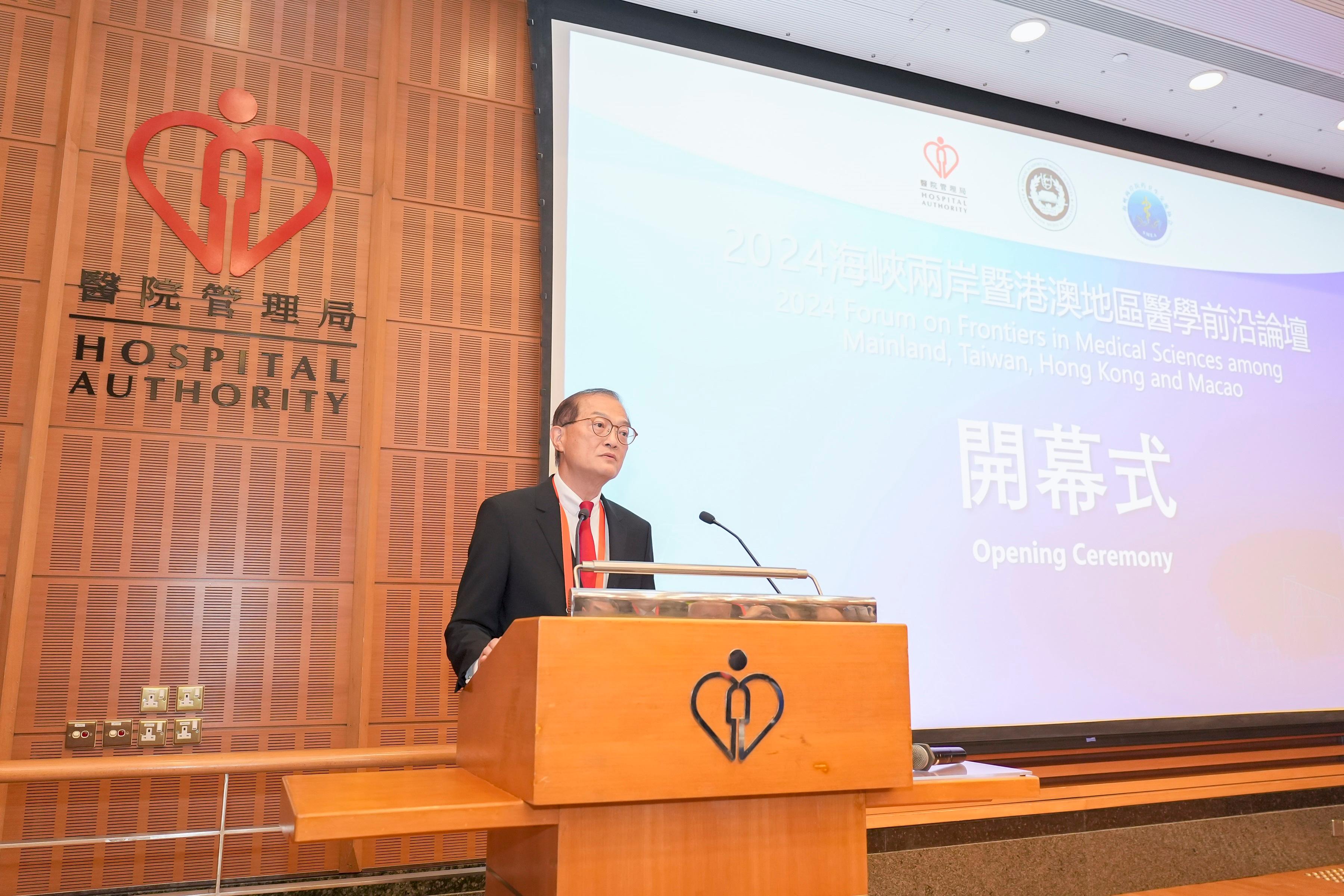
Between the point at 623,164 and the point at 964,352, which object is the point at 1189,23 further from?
the point at 623,164

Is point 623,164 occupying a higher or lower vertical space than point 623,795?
higher

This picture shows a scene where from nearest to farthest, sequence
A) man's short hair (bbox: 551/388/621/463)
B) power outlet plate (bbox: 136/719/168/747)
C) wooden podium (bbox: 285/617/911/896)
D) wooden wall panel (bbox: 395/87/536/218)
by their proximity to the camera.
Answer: wooden podium (bbox: 285/617/911/896)
man's short hair (bbox: 551/388/621/463)
power outlet plate (bbox: 136/719/168/747)
wooden wall panel (bbox: 395/87/536/218)

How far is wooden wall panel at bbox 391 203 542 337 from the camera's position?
3299mm

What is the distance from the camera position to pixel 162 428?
2961 millimetres

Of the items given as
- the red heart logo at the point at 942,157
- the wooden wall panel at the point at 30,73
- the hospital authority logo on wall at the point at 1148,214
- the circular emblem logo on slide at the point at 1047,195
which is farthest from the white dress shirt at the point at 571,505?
the hospital authority logo on wall at the point at 1148,214

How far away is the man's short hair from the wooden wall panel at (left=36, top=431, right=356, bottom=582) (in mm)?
1126

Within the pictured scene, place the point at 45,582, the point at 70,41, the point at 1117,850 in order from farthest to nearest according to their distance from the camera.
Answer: the point at 1117,850 < the point at 70,41 < the point at 45,582

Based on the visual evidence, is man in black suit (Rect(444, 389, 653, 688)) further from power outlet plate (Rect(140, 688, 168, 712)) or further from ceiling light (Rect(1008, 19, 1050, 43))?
ceiling light (Rect(1008, 19, 1050, 43))

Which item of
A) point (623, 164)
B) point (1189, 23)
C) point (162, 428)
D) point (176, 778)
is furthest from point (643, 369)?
point (1189, 23)

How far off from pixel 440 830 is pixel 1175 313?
13.4ft

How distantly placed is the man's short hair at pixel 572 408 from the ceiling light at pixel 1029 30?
2591 millimetres

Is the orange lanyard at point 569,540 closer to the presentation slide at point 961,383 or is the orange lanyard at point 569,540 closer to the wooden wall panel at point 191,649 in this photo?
the presentation slide at point 961,383

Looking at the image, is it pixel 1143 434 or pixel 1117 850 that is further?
pixel 1143 434

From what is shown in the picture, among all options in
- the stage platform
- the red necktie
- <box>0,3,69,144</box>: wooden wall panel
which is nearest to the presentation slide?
the stage platform
